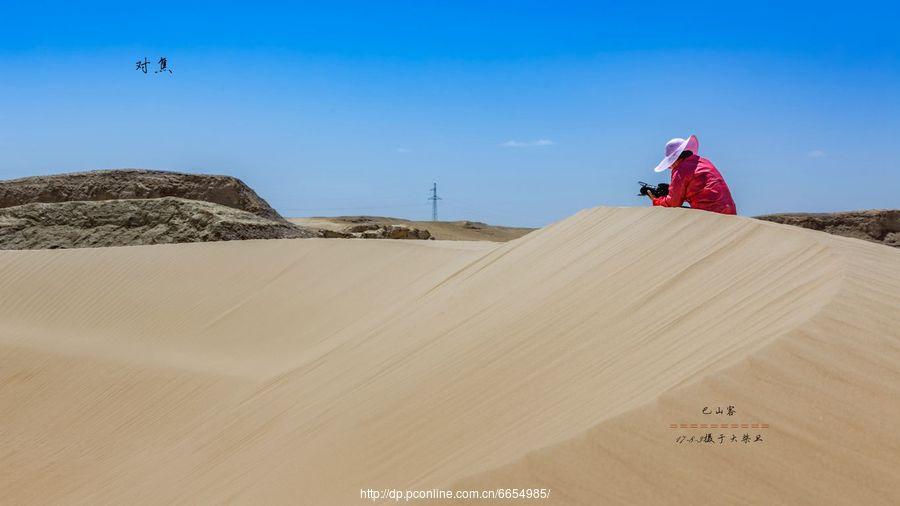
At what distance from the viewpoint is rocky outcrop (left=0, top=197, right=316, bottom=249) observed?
44.1 feet

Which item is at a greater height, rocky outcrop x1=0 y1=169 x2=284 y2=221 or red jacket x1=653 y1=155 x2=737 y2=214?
red jacket x1=653 y1=155 x2=737 y2=214

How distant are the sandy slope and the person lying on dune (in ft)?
1.50

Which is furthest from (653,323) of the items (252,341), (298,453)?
(252,341)

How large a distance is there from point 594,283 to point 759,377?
2.28 meters

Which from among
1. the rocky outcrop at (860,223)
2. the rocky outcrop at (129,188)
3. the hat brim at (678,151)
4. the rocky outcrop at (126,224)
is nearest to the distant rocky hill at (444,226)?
the rocky outcrop at (129,188)

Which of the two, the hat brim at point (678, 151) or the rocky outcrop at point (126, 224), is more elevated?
the hat brim at point (678, 151)

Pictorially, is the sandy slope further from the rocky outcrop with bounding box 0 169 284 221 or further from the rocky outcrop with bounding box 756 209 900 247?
the rocky outcrop with bounding box 0 169 284 221

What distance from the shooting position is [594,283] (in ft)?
18.6

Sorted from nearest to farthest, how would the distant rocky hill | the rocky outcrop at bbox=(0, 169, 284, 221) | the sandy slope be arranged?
the sandy slope < the rocky outcrop at bbox=(0, 169, 284, 221) < the distant rocky hill

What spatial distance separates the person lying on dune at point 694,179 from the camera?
6.79 m

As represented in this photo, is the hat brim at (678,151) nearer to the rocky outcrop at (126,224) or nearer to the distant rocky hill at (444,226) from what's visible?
the rocky outcrop at (126,224)

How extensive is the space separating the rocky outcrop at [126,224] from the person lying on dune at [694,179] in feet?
25.9

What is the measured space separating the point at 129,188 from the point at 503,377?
494 inches

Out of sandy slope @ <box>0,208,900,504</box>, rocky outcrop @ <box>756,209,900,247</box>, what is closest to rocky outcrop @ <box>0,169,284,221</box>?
sandy slope @ <box>0,208,900,504</box>
